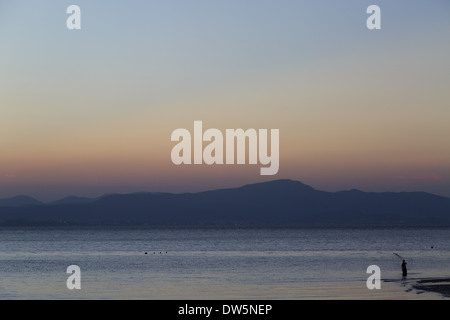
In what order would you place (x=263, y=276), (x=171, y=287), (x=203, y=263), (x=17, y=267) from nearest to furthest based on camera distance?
(x=171, y=287) → (x=263, y=276) → (x=17, y=267) → (x=203, y=263)

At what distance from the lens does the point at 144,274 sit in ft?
175

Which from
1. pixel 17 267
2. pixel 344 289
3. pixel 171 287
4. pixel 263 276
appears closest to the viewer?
pixel 344 289

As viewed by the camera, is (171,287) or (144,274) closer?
(171,287)
